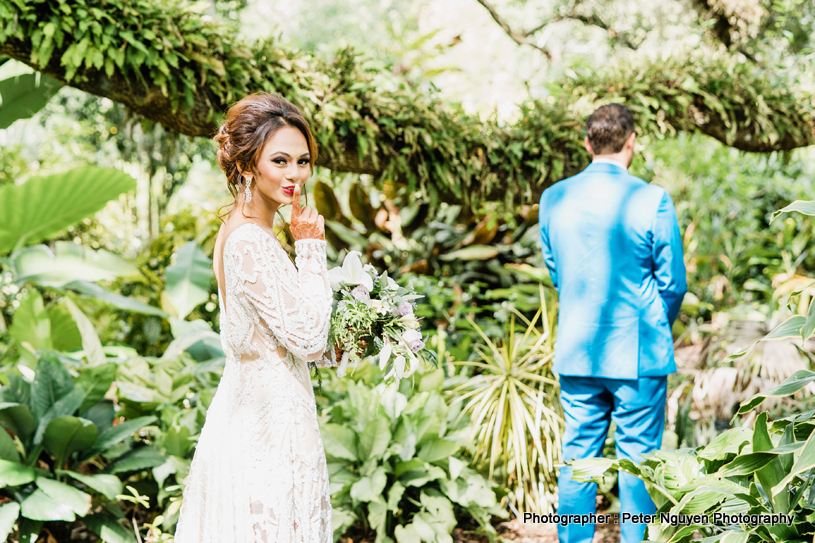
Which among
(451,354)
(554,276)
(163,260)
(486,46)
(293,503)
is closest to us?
(293,503)

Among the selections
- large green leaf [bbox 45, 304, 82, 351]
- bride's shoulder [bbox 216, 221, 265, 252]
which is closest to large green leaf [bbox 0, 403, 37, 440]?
large green leaf [bbox 45, 304, 82, 351]

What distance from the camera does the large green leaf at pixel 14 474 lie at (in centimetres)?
284

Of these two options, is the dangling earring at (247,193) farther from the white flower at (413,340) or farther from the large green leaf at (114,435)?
the large green leaf at (114,435)

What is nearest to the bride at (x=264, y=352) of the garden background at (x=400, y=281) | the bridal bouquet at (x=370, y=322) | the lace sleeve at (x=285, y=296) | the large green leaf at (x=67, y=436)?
the lace sleeve at (x=285, y=296)

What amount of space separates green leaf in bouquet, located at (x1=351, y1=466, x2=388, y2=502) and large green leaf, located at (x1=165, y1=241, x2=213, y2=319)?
6.49ft

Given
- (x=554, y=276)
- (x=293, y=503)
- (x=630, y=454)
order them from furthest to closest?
1. (x=554, y=276)
2. (x=630, y=454)
3. (x=293, y=503)

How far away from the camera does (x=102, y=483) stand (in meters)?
3.09

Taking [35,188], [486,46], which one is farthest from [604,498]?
[486,46]

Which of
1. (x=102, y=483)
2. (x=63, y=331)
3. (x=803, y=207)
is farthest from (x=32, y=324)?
(x=803, y=207)

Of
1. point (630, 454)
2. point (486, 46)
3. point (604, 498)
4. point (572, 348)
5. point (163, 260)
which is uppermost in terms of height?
point (486, 46)

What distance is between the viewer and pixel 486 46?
1791 cm

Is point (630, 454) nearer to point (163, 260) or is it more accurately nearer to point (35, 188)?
point (35, 188)

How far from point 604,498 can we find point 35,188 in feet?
13.7

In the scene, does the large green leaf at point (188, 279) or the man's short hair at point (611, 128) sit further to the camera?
the large green leaf at point (188, 279)
